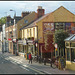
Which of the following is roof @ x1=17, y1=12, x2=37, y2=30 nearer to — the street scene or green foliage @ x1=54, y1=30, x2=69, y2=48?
the street scene

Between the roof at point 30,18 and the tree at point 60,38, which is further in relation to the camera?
the roof at point 30,18

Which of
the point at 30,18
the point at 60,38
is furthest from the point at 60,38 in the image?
the point at 30,18

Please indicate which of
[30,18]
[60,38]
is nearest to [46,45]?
[60,38]

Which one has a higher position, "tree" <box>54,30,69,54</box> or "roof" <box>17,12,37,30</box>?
"roof" <box>17,12,37,30</box>

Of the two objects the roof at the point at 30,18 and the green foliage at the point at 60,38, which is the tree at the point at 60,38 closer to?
the green foliage at the point at 60,38

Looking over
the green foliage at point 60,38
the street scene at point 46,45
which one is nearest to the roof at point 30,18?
the street scene at point 46,45

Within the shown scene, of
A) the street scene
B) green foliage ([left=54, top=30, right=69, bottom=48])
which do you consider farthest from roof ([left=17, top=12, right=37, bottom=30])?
green foliage ([left=54, top=30, right=69, bottom=48])

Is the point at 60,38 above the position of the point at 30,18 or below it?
below

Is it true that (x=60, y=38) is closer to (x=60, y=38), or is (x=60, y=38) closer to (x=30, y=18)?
(x=60, y=38)

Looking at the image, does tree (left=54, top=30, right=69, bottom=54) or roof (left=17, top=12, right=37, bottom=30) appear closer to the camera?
tree (left=54, top=30, right=69, bottom=54)

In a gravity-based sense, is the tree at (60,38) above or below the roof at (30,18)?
below

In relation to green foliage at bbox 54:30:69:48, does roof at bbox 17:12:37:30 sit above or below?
above

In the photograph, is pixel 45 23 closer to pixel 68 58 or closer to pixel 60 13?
pixel 60 13

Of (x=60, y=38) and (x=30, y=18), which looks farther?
(x=30, y=18)
